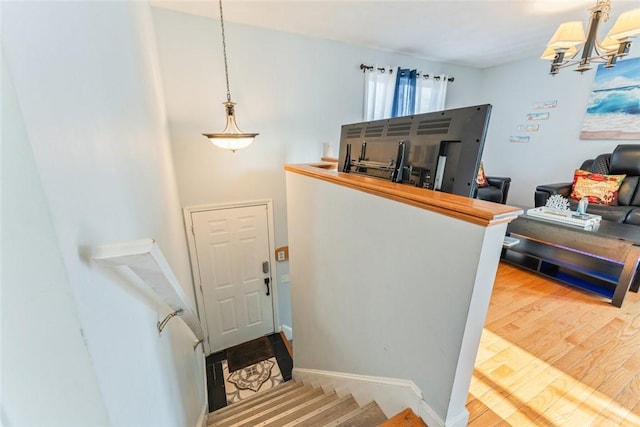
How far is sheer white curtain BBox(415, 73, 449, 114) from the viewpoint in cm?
377

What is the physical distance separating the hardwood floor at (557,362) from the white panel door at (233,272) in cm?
254

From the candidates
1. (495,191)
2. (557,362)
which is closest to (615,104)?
(495,191)

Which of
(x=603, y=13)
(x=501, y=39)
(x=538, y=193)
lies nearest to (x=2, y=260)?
(x=603, y=13)

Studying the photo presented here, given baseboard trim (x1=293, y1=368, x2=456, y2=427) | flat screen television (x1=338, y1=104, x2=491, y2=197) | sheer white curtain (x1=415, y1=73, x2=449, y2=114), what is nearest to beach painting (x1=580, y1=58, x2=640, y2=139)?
sheer white curtain (x1=415, y1=73, x2=449, y2=114)

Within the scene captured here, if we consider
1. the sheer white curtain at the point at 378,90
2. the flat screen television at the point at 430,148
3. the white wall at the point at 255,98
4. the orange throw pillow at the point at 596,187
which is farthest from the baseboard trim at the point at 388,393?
the orange throw pillow at the point at 596,187

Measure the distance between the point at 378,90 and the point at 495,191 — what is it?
7.99 ft

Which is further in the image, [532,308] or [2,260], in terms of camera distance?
[532,308]

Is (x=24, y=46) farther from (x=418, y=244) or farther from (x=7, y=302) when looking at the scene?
(x=418, y=244)

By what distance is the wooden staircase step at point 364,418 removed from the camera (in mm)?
1384

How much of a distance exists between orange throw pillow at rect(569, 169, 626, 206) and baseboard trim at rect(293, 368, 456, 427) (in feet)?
12.7

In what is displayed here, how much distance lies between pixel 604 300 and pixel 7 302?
3.56m

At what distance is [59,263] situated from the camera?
46 centimetres

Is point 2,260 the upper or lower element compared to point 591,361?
upper

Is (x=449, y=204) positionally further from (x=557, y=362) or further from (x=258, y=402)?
(x=258, y=402)
